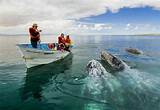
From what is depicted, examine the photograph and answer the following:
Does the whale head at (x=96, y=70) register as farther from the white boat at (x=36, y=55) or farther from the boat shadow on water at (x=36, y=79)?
the white boat at (x=36, y=55)

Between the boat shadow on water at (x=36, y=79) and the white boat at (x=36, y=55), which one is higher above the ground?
the white boat at (x=36, y=55)

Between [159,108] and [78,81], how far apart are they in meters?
8.24

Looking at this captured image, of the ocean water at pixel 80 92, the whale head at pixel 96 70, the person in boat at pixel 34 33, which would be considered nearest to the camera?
the ocean water at pixel 80 92

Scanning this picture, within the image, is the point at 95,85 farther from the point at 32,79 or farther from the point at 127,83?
the point at 32,79

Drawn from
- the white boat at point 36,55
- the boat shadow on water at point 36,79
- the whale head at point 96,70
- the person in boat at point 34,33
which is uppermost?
the person in boat at point 34,33

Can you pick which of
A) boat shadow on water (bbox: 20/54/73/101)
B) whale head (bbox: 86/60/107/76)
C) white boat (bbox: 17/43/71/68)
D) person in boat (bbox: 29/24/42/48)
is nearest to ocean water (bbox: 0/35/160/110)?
boat shadow on water (bbox: 20/54/73/101)

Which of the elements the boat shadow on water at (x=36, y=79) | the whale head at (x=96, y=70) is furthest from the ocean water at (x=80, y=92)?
the whale head at (x=96, y=70)

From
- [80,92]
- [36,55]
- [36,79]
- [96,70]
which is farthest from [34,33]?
[80,92]

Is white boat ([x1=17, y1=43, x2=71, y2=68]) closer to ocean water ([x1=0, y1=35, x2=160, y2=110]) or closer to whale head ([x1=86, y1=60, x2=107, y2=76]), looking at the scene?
ocean water ([x1=0, y1=35, x2=160, y2=110])

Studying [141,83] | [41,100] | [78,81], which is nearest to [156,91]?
[141,83]

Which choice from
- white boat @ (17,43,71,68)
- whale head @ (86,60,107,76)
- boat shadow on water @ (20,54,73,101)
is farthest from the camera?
white boat @ (17,43,71,68)

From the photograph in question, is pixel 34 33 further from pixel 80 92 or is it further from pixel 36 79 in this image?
pixel 80 92

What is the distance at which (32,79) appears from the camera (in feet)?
71.6

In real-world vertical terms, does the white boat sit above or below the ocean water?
above
